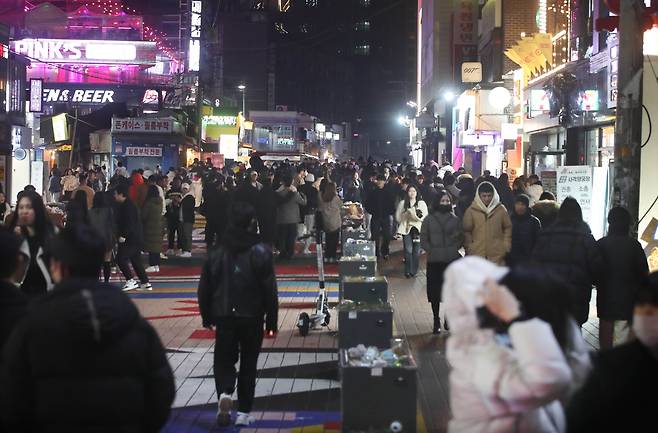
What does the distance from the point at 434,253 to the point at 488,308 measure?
839 centimetres

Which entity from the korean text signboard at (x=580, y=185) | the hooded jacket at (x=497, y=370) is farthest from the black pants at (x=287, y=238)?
the hooded jacket at (x=497, y=370)

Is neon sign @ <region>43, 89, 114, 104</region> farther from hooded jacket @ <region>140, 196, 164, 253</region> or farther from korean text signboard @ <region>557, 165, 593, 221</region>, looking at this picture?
korean text signboard @ <region>557, 165, 593, 221</region>

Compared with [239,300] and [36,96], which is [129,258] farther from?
[36,96]

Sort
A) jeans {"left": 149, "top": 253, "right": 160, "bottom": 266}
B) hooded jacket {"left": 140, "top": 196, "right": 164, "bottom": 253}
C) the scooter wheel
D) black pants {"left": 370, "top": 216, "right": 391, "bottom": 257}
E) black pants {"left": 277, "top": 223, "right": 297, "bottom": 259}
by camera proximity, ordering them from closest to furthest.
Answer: the scooter wheel, hooded jacket {"left": 140, "top": 196, "right": 164, "bottom": 253}, jeans {"left": 149, "top": 253, "right": 160, "bottom": 266}, black pants {"left": 370, "top": 216, "right": 391, "bottom": 257}, black pants {"left": 277, "top": 223, "right": 297, "bottom": 259}

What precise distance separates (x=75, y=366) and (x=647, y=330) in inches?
93.7

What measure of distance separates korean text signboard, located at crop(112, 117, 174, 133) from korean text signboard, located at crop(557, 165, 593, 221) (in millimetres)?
30416

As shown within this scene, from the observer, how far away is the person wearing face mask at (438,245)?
12.2 m

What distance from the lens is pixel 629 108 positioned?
10188mm

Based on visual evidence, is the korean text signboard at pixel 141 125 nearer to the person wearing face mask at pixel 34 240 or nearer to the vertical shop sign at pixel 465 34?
the vertical shop sign at pixel 465 34

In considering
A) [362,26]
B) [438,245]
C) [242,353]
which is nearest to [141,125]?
[438,245]

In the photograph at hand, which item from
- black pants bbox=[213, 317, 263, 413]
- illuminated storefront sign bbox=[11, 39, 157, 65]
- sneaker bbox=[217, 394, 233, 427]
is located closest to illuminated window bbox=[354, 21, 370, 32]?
illuminated storefront sign bbox=[11, 39, 157, 65]

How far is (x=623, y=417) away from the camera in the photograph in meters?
3.41

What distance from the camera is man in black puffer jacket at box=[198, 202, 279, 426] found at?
7617mm

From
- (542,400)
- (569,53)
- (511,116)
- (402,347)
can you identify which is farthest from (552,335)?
(511,116)
